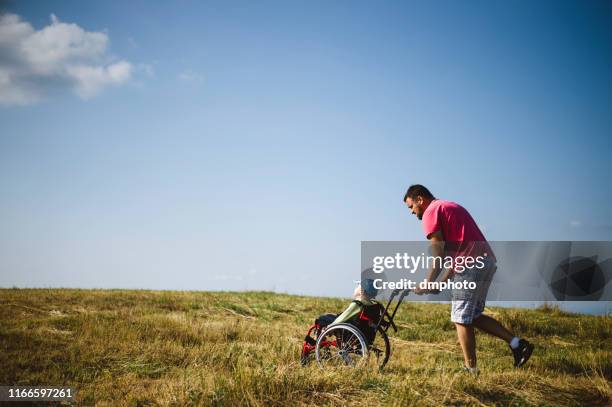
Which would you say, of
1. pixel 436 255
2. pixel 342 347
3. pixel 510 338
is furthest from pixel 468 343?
pixel 342 347

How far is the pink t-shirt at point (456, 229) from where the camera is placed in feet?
16.8

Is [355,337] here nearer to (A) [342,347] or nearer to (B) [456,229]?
(A) [342,347]

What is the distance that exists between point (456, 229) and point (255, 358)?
10.8ft

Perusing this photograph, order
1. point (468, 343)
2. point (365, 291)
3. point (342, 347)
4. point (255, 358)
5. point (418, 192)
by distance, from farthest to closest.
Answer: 1. point (255, 358)
2. point (365, 291)
3. point (418, 192)
4. point (342, 347)
5. point (468, 343)

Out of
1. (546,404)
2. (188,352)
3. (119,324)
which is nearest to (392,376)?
(546,404)

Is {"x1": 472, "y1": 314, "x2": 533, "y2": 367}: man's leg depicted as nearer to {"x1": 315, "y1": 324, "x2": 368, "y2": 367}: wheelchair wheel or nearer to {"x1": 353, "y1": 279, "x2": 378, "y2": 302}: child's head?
{"x1": 353, "y1": 279, "x2": 378, "y2": 302}: child's head

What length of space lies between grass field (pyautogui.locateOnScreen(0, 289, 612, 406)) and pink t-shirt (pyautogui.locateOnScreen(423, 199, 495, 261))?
1.40m

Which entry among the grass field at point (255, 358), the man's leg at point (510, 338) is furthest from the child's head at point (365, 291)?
the man's leg at point (510, 338)

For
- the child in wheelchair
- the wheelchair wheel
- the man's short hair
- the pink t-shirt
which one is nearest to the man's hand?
the pink t-shirt

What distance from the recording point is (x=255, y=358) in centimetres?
614

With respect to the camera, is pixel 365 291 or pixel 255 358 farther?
pixel 255 358

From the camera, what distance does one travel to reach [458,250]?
511cm

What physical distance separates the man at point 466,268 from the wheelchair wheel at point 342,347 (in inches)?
37.1

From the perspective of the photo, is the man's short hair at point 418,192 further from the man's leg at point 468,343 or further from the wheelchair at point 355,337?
the man's leg at point 468,343
